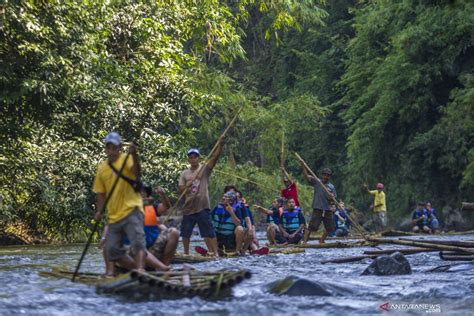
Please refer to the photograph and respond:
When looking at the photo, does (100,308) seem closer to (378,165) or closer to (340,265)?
(340,265)

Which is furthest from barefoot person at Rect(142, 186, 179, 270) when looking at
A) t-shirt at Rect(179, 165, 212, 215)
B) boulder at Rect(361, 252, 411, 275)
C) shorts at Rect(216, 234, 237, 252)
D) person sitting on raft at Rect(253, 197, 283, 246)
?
person sitting on raft at Rect(253, 197, 283, 246)

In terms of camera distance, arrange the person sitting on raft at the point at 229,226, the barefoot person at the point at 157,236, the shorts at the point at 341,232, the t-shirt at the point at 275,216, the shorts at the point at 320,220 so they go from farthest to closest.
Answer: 1. the shorts at the point at 341,232
2. the t-shirt at the point at 275,216
3. the shorts at the point at 320,220
4. the person sitting on raft at the point at 229,226
5. the barefoot person at the point at 157,236

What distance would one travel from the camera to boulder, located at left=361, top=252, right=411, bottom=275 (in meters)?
15.0

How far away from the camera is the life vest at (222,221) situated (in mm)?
19094

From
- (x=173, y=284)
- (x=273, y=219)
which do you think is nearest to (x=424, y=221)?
(x=273, y=219)

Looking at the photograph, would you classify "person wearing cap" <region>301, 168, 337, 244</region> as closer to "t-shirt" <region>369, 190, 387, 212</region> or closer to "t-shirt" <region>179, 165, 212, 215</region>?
"t-shirt" <region>179, 165, 212, 215</region>

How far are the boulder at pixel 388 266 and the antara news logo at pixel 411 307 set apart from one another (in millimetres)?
3501

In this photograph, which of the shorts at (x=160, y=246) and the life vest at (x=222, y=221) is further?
the life vest at (x=222, y=221)

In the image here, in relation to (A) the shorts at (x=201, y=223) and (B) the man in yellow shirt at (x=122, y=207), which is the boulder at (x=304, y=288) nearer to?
(B) the man in yellow shirt at (x=122, y=207)

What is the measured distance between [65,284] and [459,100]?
2294 cm

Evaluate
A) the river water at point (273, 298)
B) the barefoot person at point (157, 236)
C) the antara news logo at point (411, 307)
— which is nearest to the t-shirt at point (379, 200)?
the river water at point (273, 298)

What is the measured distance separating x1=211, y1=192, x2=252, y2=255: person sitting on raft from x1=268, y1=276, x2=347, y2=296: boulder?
20.3 feet

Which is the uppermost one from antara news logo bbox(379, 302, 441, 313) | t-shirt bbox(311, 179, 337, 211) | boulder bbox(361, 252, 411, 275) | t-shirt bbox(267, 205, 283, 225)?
t-shirt bbox(311, 179, 337, 211)

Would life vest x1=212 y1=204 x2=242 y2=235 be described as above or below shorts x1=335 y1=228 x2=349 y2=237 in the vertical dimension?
below
